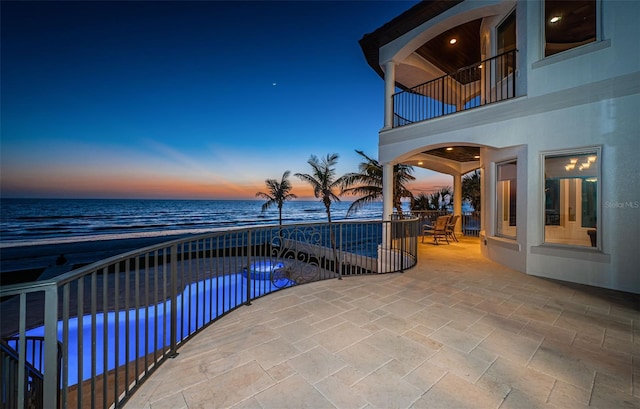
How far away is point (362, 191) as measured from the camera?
37.4 ft

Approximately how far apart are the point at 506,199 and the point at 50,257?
2195 cm

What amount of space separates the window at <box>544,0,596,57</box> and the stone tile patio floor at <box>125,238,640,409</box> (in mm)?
4722

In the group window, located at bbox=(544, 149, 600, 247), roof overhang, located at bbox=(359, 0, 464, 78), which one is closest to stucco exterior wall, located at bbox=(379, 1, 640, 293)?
window, located at bbox=(544, 149, 600, 247)

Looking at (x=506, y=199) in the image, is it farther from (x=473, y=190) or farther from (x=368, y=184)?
→ (x=473, y=190)

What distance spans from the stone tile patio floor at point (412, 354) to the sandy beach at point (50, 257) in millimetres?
14187

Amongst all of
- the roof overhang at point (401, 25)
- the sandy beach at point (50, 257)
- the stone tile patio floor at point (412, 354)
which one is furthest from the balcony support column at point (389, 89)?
the sandy beach at point (50, 257)

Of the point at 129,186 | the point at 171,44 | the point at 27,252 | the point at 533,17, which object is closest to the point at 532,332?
the point at 533,17

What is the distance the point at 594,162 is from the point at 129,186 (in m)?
37.8

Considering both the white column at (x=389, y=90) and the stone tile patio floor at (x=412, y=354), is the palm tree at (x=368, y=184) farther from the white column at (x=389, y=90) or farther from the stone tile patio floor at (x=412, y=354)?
the stone tile patio floor at (x=412, y=354)

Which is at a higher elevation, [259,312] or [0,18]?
[0,18]

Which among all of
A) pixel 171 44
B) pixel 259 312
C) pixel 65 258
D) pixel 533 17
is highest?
pixel 171 44

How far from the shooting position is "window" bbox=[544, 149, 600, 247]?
457 cm

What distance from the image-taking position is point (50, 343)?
1172mm

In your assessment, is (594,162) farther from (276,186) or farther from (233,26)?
(276,186)
